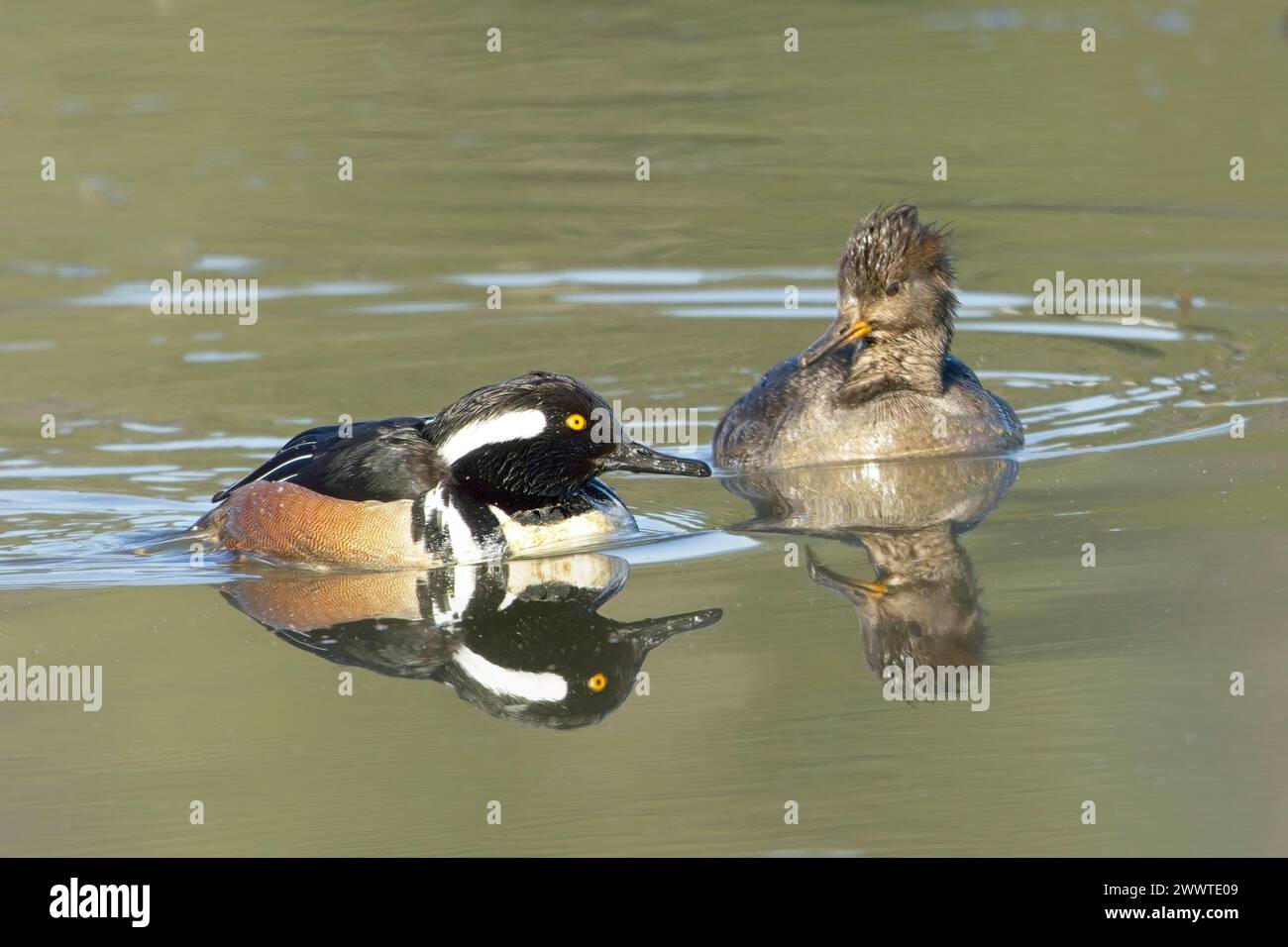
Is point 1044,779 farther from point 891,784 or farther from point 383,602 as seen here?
point 383,602

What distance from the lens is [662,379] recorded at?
15.6 metres

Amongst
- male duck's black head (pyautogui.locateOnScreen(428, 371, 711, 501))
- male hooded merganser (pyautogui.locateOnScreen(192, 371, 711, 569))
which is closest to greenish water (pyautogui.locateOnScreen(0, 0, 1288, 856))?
male hooded merganser (pyautogui.locateOnScreen(192, 371, 711, 569))

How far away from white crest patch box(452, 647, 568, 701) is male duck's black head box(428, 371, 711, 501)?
171 cm

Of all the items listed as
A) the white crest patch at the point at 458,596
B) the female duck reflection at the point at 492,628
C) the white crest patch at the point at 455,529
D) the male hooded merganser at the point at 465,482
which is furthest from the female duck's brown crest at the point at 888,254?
the white crest patch at the point at 458,596

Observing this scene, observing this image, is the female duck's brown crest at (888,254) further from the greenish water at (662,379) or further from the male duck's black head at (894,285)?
the greenish water at (662,379)

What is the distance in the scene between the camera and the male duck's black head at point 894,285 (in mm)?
12945

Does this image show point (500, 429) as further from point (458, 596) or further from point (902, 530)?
point (902, 530)

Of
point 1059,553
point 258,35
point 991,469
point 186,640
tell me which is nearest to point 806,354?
point 991,469

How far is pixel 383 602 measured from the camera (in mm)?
10242

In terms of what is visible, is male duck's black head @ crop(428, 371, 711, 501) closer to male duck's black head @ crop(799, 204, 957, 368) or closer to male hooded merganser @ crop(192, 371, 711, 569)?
male hooded merganser @ crop(192, 371, 711, 569)

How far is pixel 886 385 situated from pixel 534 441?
354 cm

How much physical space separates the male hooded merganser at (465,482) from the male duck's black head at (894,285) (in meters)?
2.49

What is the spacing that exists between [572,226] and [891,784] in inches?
496

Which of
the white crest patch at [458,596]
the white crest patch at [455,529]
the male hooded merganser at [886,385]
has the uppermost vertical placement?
the male hooded merganser at [886,385]
